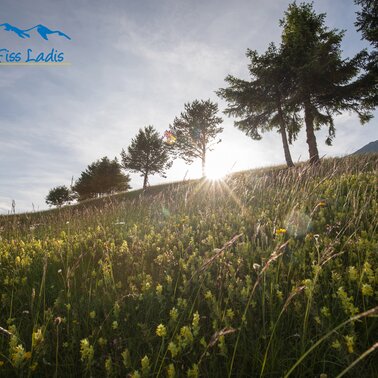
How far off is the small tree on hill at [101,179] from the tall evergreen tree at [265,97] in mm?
34148

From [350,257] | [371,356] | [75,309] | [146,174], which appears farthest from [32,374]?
[146,174]

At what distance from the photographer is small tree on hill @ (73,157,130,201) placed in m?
53.4

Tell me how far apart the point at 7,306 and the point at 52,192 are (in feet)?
207

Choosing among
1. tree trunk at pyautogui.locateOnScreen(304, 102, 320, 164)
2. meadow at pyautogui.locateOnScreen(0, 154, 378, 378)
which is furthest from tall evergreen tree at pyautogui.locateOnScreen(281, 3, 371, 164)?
meadow at pyautogui.locateOnScreen(0, 154, 378, 378)

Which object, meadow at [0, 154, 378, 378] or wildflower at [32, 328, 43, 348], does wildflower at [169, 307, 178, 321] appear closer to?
meadow at [0, 154, 378, 378]

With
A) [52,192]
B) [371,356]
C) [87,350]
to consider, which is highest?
[52,192]

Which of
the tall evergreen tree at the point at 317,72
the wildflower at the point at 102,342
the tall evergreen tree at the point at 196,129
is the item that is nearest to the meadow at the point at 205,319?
the wildflower at the point at 102,342

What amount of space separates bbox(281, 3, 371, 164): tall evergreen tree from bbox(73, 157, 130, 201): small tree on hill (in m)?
38.5

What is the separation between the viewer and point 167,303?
2.81 m

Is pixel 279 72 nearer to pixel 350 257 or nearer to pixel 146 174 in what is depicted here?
pixel 350 257

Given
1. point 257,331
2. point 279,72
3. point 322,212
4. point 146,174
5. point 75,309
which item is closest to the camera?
point 257,331

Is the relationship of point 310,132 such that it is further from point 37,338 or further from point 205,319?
point 37,338

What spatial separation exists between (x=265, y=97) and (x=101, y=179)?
3811cm

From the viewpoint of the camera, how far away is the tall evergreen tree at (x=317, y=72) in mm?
20156
